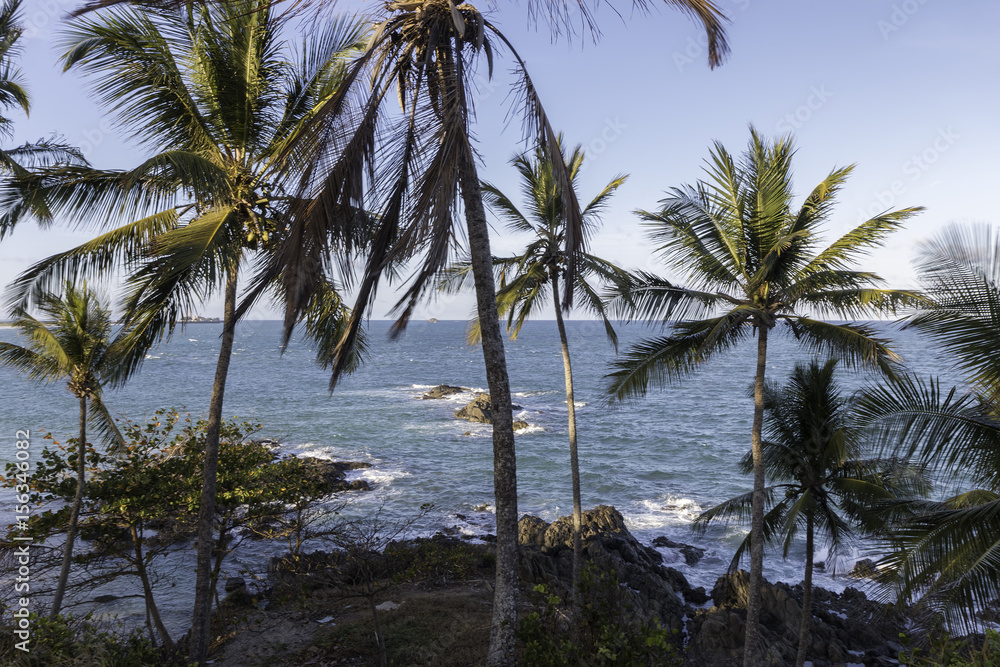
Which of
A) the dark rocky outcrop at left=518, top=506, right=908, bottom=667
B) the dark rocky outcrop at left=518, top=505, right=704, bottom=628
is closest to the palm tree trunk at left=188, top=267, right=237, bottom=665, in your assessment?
the dark rocky outcrop at left=518, top=506, right=908, bottom=667

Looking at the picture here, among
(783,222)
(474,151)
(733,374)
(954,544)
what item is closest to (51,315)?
(474,151)

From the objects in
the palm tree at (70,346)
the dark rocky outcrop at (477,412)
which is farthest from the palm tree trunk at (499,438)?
the dark rocky outcrop at (477,412)

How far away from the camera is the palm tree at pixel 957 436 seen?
5676 millimetres

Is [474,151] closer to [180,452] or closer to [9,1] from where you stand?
[9,1]

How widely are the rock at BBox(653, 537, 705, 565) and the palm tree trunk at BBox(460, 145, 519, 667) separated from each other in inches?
599

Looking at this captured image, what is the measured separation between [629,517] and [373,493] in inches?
447

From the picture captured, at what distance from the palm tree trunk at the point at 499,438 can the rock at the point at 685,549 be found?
1521 centimetres

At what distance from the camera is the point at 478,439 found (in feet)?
119

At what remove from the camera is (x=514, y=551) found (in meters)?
6.49

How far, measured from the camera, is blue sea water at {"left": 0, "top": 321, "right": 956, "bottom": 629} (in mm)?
21875

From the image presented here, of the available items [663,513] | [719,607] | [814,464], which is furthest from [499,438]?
[663,513]

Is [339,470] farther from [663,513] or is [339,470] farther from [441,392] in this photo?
[441,392]

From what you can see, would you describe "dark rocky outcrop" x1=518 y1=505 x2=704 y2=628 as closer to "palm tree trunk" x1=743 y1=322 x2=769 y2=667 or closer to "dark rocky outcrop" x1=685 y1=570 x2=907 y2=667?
"dark rocky outcrop" x1=685 y1=570 x2=907 y2=667

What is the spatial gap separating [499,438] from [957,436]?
4.89m
